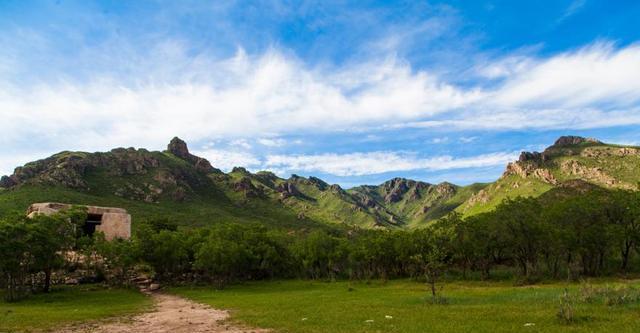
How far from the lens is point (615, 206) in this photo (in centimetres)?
6494

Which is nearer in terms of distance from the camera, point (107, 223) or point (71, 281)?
point (71, 281)

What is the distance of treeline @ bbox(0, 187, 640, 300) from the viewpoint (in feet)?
178

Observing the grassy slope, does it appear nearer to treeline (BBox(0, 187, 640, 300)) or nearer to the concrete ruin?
the concrete ruin

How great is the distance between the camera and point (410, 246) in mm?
81625

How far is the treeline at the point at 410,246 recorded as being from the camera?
54219 millimetres

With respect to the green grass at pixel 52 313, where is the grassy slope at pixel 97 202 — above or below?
above

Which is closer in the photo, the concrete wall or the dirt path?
the dirt path

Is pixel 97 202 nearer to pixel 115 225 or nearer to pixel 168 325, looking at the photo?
pixel 115 225

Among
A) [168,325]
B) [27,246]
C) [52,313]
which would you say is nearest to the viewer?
[168,325]

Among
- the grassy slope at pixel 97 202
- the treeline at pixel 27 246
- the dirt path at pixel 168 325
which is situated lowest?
the dirt path at pixel 168 325

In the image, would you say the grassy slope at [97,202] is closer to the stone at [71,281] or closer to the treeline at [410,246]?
the treeline at [410,246]

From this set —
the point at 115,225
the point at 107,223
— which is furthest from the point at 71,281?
the point at 115,225

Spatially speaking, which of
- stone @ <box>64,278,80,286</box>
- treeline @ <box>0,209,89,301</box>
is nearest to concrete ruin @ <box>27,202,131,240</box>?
stone @ <box>64,278,80,286</box>

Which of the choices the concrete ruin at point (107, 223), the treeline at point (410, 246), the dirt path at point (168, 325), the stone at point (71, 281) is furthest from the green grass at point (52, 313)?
the concrete ruin at point (107, 223)
